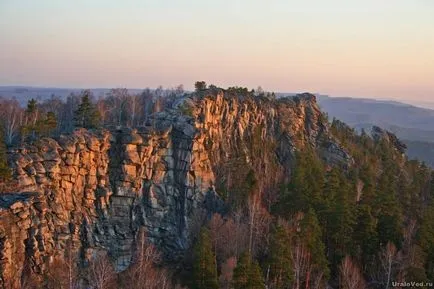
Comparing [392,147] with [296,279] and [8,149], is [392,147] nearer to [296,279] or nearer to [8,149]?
[296,279]

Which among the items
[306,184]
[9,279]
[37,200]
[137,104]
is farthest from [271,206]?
[137,104]

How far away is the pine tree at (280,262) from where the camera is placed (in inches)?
1604

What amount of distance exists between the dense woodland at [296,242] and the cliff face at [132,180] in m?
2.49

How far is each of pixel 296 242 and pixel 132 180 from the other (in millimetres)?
21496

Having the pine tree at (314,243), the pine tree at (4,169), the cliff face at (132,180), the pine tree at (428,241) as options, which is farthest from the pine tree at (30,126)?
the pine tree at (428,241)

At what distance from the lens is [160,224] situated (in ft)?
192

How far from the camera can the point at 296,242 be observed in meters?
44.9

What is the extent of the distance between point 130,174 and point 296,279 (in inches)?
951

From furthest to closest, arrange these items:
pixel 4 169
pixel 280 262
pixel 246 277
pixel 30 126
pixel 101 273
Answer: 1. pixel 30 126
2. pixel 4 169
3. pixel 280 262
4. pixel 246 277
5. pixel 101 273

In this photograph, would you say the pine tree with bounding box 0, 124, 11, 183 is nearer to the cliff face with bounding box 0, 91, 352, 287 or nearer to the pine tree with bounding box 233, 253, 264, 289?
the cliff face with bounding box 0, 91, 352, 287

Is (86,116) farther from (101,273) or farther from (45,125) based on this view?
(101,273)

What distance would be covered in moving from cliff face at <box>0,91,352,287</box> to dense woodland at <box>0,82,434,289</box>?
2487 millimetres

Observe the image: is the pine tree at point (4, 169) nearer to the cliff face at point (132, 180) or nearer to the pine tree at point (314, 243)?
the cliff face at point (132, 180)

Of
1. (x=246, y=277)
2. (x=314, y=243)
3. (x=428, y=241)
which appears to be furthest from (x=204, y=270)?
(x=428, y=241)
